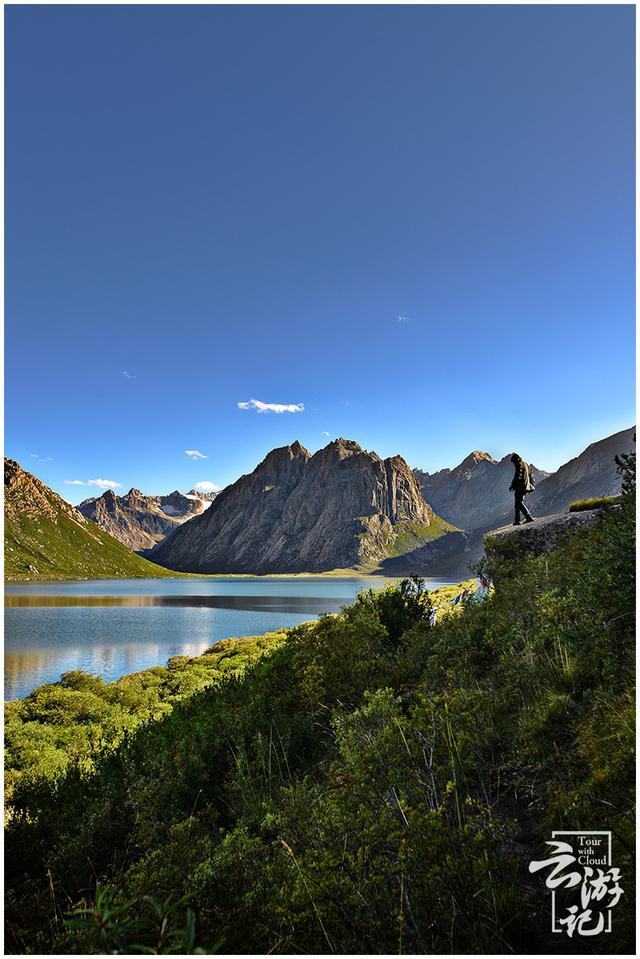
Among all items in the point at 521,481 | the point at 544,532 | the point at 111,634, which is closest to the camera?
the point at 544,532

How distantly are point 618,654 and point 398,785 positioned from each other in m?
3.64

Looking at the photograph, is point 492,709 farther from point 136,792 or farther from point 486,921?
point 136,792

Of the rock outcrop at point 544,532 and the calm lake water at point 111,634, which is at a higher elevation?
the rock outcrop at point 544,532

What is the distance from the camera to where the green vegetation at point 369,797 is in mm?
2857

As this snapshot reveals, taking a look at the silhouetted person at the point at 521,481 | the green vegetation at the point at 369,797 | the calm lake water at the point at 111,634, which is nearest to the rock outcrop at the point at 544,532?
the green vegetation at the point at 369,797

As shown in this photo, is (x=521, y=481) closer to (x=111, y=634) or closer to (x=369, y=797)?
(x=369, y=797)

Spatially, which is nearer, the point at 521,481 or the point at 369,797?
→ the point at 369,797

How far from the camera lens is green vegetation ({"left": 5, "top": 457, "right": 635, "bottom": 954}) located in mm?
2857

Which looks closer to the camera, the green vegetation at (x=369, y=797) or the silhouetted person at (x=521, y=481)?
the green vegetation at (x=369, y=797)

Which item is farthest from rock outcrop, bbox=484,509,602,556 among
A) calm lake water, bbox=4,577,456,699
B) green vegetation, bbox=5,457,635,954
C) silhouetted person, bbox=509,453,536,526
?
calm lake water, bbox=4,577,456,699

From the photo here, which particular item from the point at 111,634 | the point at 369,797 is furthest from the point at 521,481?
the point at 111,634

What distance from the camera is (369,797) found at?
11.7 ft

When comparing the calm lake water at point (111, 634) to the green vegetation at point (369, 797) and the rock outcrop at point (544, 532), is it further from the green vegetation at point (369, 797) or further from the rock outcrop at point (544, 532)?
the green vegetation at point (369, 797)

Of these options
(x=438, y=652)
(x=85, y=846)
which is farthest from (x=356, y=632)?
(x=85, y=846)
